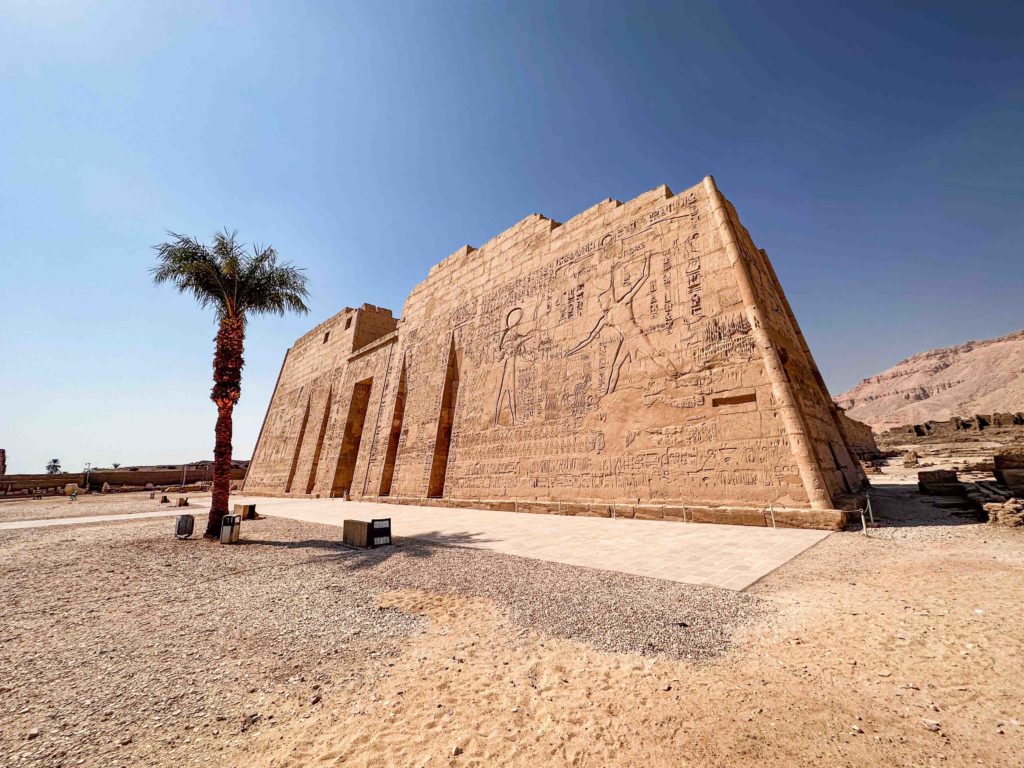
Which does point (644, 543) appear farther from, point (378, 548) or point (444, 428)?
point (444, 428)

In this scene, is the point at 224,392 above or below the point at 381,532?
above

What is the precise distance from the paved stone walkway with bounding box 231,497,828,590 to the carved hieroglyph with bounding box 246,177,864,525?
99 centimetres

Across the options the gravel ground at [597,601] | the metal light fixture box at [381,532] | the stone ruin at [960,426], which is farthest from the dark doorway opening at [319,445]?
the stone ruin at [960,426]

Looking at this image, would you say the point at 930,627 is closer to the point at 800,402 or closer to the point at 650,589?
the point at 650,589

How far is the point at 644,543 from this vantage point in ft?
17.6

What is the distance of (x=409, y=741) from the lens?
1615 mm

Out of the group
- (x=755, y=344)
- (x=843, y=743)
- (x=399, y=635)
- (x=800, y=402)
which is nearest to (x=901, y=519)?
(x=800, y=402)

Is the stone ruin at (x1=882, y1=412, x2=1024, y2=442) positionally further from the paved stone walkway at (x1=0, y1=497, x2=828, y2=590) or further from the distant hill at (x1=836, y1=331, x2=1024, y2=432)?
the paved stone walkway at (x1=0, y1=497, x2=828, y2=590)

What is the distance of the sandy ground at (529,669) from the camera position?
5.09ft

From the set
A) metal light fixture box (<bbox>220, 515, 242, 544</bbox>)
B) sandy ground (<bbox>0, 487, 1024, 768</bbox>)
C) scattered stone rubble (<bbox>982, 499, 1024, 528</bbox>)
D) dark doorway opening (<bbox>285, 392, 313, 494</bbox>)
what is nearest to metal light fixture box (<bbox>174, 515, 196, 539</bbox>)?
metal light fixture box (<bbox>220, 515, 242, 544</bbox>)

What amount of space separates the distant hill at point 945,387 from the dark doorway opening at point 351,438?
58.3m

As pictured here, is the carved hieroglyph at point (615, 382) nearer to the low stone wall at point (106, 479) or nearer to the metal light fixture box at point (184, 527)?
the metal light fixture box at point (184, 527)

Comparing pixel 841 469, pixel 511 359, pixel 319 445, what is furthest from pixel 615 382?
pixel 319 445

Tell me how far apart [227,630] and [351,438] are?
56.4 feet
